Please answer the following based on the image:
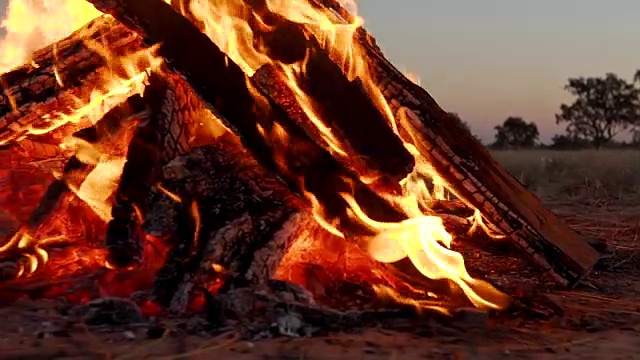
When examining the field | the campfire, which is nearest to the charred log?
the campfire

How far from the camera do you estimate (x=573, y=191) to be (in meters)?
12.3

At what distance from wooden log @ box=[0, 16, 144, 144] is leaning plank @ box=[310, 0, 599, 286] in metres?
1.75

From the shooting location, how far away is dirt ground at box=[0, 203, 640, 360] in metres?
3.50

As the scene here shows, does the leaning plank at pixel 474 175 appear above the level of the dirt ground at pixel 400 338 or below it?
above

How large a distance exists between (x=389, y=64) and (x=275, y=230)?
1.41 meters

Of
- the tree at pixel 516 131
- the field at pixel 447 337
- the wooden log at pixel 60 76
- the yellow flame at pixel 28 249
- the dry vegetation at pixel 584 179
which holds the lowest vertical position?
the field at pixel 447 337

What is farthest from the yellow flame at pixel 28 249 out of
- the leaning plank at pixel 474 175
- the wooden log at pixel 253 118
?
the leaning plank at pixel 474 175

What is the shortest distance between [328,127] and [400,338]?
4.95 ft

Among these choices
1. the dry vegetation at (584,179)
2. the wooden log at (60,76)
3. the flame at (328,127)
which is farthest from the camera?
the dry vegetation at (584,179)

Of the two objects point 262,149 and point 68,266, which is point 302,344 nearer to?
point 262,149

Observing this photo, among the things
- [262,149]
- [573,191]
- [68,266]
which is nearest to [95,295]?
[68,266]

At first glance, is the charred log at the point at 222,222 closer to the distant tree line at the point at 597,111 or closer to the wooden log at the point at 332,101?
the wooden log at the point at 332,101

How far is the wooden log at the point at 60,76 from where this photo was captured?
17.4 ft

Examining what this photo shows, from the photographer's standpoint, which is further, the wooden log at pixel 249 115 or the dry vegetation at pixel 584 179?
the dry vegetation at pixel 584 179
